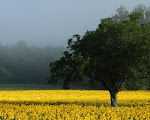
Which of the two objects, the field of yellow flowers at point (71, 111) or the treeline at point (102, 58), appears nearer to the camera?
the field of yellow flowers at point (71, 111)

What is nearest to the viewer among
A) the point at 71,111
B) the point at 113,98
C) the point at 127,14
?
the point at 71,111

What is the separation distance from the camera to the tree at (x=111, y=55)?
94.5ft

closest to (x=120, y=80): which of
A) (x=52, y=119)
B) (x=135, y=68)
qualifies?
(x=135, y=68)

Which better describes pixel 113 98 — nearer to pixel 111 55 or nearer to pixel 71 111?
pixel 111 55

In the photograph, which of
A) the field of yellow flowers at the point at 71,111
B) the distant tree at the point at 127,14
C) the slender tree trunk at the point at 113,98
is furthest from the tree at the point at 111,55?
the distant tree at the point at 127,14

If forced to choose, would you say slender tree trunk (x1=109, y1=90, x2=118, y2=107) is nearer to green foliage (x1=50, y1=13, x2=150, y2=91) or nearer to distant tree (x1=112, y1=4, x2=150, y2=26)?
green foliage (x1=50, y1=13, x2=150, y2=91)

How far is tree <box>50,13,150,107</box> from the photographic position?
28.8 metres

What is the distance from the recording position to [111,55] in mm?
29328

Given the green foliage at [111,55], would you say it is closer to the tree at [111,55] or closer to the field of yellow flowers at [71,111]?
the tree at [111,55]

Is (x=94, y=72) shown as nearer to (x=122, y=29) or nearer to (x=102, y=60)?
(x=102, y=60)

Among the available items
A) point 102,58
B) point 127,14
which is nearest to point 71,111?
point 102,58

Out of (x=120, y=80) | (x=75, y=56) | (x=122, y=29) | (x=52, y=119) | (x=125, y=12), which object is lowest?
(x=52, y=119)

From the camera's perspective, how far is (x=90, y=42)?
3012 cm

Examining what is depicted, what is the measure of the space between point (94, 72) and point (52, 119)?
11.9m
